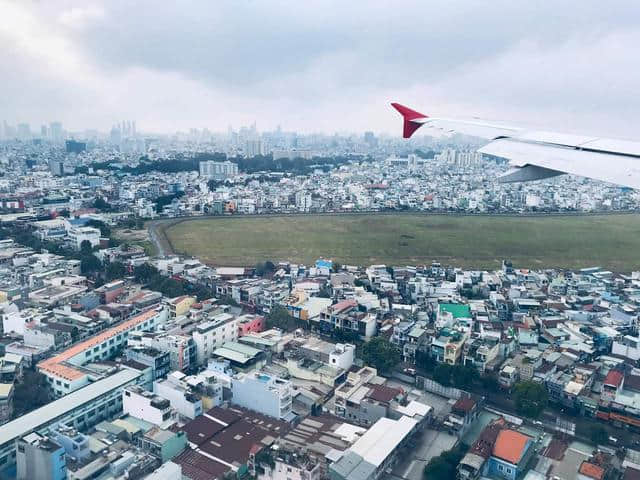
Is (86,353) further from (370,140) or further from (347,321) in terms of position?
(370,140)

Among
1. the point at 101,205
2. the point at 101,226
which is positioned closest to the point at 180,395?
the point at 101,226

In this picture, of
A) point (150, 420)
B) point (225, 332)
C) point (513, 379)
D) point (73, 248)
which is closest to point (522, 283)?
point (513, 379)

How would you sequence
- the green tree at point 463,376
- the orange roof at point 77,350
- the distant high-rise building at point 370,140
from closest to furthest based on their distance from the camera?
the orange roof at point 77,350 → the green tree at point 463,376 → the distant high-rise building at point 370,140

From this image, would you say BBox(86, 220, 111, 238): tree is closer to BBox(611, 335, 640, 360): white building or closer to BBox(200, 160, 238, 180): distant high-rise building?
BBox(611, 335, 640, 360): white building

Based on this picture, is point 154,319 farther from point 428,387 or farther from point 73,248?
point 73,248

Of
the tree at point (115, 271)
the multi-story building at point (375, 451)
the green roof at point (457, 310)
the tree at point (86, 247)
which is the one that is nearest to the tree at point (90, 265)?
the tree at point (115, 271)

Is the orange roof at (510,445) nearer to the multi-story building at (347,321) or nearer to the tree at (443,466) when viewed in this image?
the tree at (443,466)
